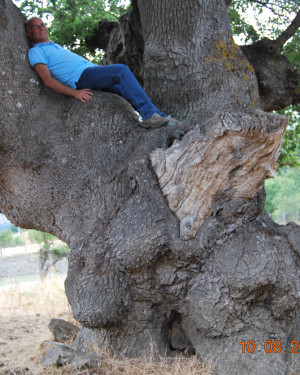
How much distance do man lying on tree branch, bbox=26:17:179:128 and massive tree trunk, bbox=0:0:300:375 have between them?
127mm

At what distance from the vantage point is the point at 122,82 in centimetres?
447

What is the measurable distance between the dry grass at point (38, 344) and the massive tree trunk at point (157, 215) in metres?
0.22

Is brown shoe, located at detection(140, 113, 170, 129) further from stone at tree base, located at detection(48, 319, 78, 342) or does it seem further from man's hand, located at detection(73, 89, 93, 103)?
stone at tree base, located at detection(48, 319, 78, 342)

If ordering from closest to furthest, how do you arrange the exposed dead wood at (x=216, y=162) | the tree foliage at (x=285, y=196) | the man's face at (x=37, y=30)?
the exposed dead wood at (x=216, y=162), the man's face at (x=37, y=30), the tree foliage at (x=285, y=196)

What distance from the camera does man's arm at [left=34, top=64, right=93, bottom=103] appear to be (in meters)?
4.29

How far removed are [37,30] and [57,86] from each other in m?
0.66

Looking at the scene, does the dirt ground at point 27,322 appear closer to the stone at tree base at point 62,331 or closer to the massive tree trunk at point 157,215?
the stone at tree base at point 62,331

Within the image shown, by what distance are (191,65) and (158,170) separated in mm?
1554

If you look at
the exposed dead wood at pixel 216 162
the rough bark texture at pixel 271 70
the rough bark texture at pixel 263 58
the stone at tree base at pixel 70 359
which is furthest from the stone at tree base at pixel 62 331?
the rough bark texture at pixel 271 70

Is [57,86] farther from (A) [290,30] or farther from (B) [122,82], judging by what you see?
(A) [290,30]

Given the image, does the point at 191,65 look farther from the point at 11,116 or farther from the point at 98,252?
the point at 98,252

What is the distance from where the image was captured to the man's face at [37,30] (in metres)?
4.39

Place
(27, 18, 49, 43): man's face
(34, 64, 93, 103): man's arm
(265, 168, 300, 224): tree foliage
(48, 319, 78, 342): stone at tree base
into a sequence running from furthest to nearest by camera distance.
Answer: (265, 168, 300, 224): tree foliage < (48, 319, 78, 342): stone at tree base < (27, 18, 49, 43): man's face < (34, 64, 93, 103): man's arm
